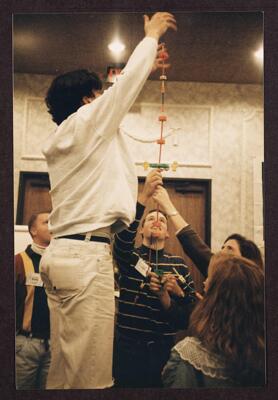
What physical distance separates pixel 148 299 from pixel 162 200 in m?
0.35

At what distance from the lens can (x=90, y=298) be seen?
4.50 feet

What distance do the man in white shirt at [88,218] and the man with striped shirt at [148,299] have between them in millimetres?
90

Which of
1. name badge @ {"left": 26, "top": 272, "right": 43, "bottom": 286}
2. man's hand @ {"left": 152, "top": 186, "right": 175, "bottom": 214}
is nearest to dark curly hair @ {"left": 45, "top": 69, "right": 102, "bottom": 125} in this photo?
man's hand @ {"left": 152, "top": 186, "right": 175, "bottom": 214}

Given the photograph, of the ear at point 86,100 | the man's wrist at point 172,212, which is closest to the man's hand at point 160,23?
the ear at point 86,100

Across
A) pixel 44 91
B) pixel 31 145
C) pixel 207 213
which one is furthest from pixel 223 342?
pixel 44 91

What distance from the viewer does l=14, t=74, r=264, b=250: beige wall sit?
1598 mm

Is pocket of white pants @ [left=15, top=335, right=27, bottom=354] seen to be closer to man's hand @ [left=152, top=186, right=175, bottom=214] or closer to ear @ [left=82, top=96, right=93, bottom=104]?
man's hand @ [left=152, top=186, right=175, bottom=214]

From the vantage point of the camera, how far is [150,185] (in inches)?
62.2

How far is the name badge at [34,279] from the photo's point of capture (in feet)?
5.33

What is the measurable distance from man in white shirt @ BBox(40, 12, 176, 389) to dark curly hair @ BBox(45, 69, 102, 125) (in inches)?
0.4

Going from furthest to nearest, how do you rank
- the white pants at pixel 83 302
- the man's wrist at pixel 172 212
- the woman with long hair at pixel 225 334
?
the man's wrist at pixel 172 212 < the woman with long hair at pixel 225 334 < the white pants at pixel 83 302

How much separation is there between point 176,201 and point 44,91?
61 cm

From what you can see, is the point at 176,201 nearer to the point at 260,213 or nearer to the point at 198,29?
the point at 260,213

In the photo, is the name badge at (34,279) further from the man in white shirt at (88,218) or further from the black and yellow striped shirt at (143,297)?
the black and yellow striped shirt at (143,297)
